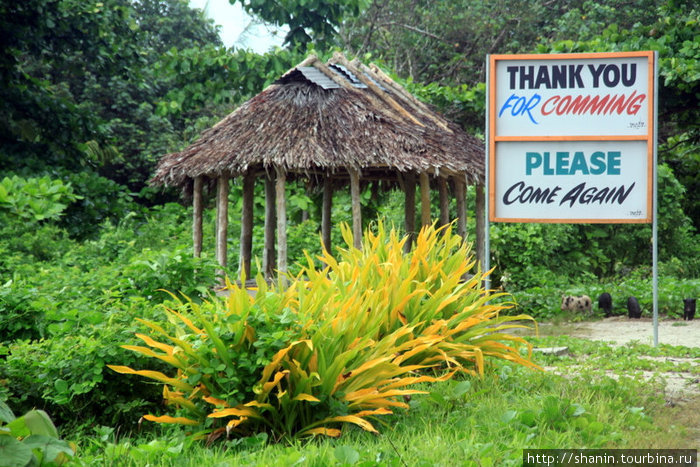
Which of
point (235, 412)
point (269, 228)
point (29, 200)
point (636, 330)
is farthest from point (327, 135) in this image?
point (235, 412)

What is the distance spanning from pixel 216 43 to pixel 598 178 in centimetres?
1943

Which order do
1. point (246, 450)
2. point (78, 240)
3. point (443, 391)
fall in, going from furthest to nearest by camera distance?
point (78, 240)
point (443, 391)
point (246, 450)

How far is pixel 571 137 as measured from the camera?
7352 millimetres

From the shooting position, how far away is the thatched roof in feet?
33.3

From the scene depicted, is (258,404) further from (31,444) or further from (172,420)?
(31,444)

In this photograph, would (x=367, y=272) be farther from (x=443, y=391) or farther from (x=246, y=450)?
(x=246, y=450)

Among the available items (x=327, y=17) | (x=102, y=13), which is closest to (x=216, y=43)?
(x=327, y=17)

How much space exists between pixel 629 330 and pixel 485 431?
603 cm

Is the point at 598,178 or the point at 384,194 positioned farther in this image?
the point at 384,194

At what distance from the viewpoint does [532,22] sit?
21.4m

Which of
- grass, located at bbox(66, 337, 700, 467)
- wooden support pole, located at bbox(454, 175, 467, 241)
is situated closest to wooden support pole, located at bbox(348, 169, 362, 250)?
wooden support pole, located at bbox(454, 175, 467, 241)

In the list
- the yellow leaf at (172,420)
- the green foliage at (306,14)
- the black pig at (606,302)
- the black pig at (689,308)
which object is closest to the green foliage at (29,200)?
the yellow leaf at (172,420)

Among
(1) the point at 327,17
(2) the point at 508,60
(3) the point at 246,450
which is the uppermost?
(1) the point at 327,17

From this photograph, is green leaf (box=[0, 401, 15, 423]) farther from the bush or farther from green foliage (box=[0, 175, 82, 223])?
green foliage (box=[0, 175, 82, 223])
